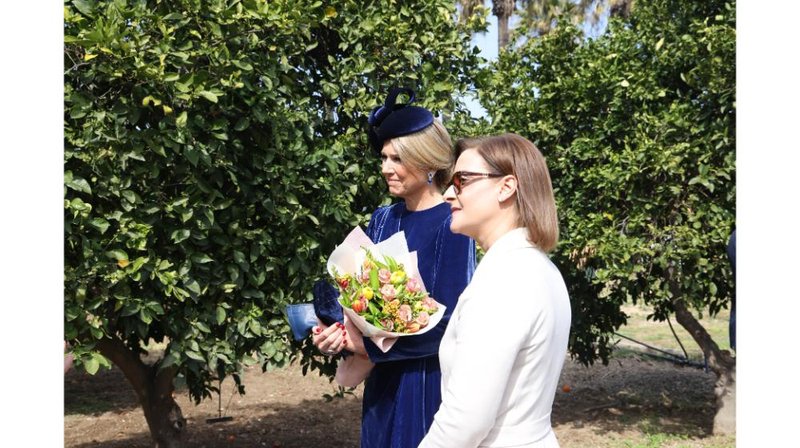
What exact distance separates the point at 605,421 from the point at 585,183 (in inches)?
97.7

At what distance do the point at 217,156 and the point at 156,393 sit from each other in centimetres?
191

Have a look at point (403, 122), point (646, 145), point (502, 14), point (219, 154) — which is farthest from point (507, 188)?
point (502, 14)

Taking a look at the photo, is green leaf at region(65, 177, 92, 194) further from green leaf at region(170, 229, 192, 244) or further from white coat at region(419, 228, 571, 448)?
white coat at region(419, 228, 571, 448)

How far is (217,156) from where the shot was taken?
3914 mm

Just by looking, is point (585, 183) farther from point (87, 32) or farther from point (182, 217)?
point (87, 32)

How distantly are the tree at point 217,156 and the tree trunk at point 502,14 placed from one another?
13175 mm

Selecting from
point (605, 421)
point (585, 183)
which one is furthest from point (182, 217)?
point (605, 421)

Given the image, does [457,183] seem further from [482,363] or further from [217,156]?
[217,156]

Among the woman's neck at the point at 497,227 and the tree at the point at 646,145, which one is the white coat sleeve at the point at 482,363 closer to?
the woman's neck at the point at 497,227

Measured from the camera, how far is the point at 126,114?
3656 mm

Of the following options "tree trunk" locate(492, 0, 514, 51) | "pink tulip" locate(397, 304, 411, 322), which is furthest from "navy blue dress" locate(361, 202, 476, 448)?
"tree trunk" locate(492, 0, 514, 51)

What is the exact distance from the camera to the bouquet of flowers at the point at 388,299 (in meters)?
2.69

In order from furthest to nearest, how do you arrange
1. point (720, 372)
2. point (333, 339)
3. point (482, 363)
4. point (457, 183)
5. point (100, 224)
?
1. point (720, 372)
2. point (100, 224)
3. point (333, 339)
4. point (457, 183)
5. point (482, 363)

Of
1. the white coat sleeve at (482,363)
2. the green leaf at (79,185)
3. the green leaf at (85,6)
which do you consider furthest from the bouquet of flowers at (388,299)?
the green leaf at (85,6)
